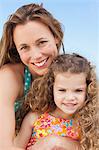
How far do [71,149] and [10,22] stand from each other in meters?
0.42

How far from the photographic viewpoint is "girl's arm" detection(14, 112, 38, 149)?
4.90ft

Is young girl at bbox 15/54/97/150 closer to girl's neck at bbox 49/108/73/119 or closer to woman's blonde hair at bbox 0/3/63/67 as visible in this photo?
girl's neck at bbox 49/108/73/119

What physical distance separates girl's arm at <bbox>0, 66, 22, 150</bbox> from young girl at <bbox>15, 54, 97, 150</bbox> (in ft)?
0.11

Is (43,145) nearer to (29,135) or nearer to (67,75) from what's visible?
(29,135)

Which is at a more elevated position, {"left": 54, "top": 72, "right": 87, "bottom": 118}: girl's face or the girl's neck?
{"left": 54, "top": 72, "right": 87, "bottom": 118}: girl's face

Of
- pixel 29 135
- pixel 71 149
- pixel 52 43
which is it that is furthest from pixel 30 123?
pixel 52 43

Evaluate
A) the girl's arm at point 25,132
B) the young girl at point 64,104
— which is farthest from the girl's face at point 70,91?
the girl's arm at point 25,132

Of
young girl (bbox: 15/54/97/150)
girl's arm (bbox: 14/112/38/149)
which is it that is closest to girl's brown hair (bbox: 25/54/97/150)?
young girl (bbox: 15/54/97/150)

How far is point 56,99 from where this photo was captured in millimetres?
1438

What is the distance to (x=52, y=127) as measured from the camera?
150 centimetres

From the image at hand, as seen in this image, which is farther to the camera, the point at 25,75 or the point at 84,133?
the point at 25,75

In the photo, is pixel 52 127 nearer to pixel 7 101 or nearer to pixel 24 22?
pixel 7 101

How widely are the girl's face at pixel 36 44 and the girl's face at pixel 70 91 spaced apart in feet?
0.28

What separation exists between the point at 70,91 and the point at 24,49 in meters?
0.21
